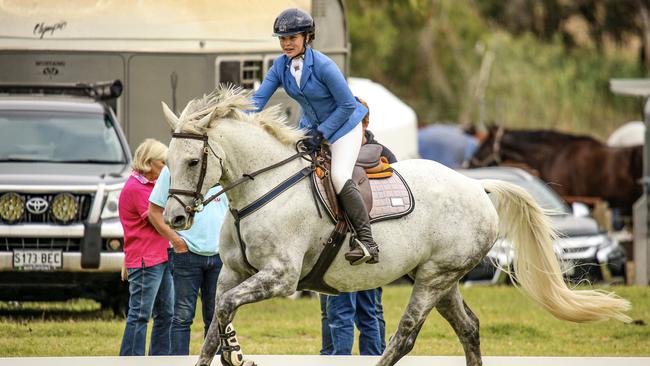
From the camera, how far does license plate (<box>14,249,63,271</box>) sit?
11633 millimetres

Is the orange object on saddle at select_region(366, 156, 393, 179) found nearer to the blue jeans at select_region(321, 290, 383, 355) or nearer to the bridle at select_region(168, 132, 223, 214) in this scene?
the bridle at select_region(168, 132, 223, 214)

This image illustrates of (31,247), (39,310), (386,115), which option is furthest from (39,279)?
(386,115)

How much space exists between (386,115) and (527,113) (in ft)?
55.1

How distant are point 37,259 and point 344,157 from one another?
16.0 ft

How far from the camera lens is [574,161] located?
80.4 ft

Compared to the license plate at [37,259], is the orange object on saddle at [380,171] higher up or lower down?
higher up

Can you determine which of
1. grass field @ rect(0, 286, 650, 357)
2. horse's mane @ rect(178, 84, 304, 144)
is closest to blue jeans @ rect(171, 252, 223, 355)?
grass field @ rect(0, 286, 650, 357)

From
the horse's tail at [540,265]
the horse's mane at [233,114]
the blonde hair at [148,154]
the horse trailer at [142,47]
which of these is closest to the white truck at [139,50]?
the horse trailer at [142,47]

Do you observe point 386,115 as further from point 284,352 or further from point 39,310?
point 284,352

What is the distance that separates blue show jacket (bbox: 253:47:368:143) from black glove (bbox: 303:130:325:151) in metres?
0.05

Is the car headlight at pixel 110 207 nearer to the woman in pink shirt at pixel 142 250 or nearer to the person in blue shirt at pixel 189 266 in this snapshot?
the woman in pink shirt at pixel 142 250

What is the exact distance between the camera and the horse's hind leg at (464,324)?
332 inches

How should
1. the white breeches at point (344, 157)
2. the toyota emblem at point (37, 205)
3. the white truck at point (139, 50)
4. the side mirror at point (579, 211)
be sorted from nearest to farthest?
1. the white breeches at point (344, 157)
2. the toyota emblem at point (37, 205)
3. the white truck at point (139, 50)
4. the side mirror at point (579, 211)

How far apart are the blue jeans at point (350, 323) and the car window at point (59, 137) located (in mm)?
3786
